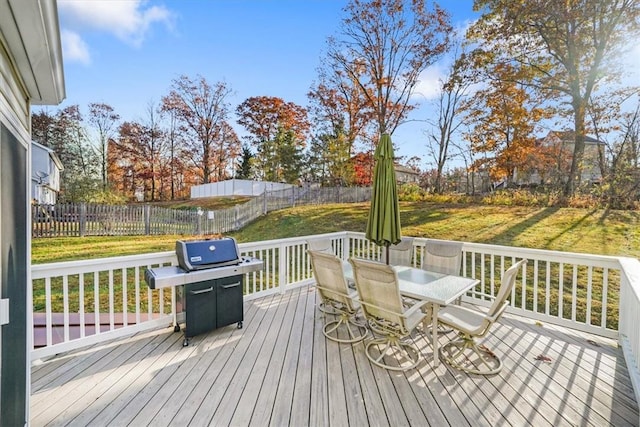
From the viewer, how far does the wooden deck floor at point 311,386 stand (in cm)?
200

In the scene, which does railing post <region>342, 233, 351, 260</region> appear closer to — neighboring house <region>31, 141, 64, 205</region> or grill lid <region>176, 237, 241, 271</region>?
grill lid <region>176, 237, 241, 271</region>

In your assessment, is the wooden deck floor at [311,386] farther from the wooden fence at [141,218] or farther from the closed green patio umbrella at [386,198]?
the wooden fence at [141,218]

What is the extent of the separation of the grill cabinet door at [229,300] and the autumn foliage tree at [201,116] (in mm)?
10604

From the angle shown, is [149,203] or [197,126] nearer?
[149,203]

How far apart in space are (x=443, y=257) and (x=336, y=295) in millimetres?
1617

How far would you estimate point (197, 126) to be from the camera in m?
12.7

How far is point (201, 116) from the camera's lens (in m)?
12.9

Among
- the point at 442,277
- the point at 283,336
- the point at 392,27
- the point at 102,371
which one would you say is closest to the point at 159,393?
the point at 102,371

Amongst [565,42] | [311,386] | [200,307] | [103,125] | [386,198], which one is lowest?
[311,386]

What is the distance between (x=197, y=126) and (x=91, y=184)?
568 centimetres

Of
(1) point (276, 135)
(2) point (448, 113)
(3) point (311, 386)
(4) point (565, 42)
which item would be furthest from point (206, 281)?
(1) point (276, 135)

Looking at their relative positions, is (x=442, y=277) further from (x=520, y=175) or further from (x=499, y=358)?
(x=520, y=175)

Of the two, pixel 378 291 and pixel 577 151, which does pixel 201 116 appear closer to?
pixel 378 291

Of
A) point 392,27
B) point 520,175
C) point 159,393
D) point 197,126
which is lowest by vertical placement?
point 159,393
